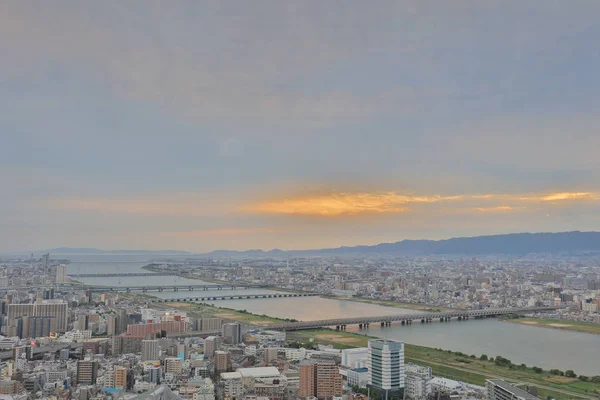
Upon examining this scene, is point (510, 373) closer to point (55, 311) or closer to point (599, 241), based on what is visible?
point (55, 311)

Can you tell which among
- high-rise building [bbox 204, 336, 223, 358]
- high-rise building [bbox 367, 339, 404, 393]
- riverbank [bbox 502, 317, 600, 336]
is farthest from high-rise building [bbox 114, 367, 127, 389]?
riverbank [bbox 502, 317, 600, 336]

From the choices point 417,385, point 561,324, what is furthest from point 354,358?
point 561,324

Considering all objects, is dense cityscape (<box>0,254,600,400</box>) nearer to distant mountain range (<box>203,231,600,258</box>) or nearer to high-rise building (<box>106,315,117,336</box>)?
high-rise building (<box>106,315,117,336</box>)

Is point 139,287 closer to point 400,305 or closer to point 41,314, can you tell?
point 400,305

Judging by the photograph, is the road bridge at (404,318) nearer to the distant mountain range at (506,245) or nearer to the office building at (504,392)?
the office building at (504,392)

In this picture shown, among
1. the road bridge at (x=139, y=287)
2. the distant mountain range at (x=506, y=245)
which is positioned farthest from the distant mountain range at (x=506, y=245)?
the road bridge at (x=139, y=287)

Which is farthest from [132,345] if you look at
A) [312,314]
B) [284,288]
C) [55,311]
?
[284,288]
